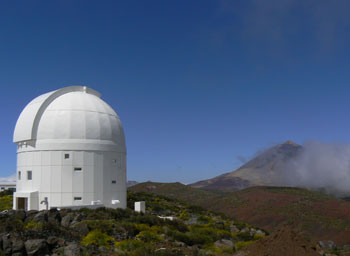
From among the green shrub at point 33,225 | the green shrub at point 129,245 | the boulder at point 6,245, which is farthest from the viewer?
the green shrub at point 33,225

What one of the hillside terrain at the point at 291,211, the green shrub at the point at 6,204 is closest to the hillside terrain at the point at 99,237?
the green shrub at the point at 6,204

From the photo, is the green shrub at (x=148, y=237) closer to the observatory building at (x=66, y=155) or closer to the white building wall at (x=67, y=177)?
the observatory building at (x=66, y=155)

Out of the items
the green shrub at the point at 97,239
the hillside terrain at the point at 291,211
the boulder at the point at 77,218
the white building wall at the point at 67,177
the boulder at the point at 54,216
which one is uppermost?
the white building wall at the point at 67,177

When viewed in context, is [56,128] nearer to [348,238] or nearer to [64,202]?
[64,202]

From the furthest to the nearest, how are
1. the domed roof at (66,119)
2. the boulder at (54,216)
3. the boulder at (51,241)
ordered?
the domed roof at (66,119)
the boulder at (54,216)
the boulder at (51,241)

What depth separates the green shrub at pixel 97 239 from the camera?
1048 centimetres

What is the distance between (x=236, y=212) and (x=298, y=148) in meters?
98.6

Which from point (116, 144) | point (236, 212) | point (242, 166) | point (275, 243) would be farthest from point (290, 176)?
point (275, 243)

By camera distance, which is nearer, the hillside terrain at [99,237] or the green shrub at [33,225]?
the hillside terrain at [99,237]

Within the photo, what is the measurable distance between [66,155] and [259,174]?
9765 cm

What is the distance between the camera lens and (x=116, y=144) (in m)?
18.5

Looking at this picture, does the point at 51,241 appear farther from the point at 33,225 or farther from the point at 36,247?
the point at 33,225

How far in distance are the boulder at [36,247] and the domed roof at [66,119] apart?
28.4ft

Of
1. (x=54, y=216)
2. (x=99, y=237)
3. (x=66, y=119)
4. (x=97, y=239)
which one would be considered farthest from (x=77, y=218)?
(x=66, y=119)
